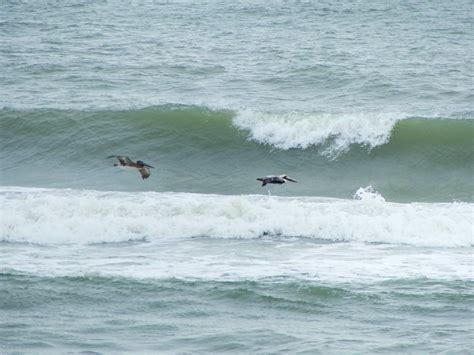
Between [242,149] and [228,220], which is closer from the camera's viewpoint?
[228,220]

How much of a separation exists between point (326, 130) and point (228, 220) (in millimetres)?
6227

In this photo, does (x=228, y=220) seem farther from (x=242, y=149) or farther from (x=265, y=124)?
(x=265, y=124)

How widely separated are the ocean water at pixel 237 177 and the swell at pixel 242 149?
0.16 feet

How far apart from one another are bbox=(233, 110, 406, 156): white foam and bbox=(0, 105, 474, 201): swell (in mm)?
20

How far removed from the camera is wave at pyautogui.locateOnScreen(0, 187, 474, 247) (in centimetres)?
1641

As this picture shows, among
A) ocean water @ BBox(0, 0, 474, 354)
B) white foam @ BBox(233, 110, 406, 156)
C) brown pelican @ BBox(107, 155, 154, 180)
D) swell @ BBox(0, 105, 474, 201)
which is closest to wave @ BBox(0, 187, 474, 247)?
ocean water @ BBox(0, 0, 474, 354)

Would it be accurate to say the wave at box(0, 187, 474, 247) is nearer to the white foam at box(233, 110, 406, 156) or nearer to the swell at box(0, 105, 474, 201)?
the swell at box(0, 105, 474, 201)

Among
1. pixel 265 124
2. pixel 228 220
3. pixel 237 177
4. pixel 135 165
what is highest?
pixel 265 124

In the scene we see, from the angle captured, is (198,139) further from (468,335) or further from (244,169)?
(468,335)

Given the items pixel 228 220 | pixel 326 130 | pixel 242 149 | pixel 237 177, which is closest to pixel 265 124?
pixel 242 149

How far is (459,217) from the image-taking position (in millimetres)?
17125

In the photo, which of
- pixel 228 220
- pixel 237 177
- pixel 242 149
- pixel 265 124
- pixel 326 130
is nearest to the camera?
pixel 228 220

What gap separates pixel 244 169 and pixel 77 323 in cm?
1031

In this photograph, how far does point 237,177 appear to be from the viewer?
2133 cm
